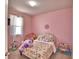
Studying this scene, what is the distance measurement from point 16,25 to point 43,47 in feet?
1.60

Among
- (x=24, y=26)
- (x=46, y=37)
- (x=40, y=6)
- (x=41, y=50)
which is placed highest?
(x=40, y=6)

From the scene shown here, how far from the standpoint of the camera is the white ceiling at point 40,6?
125 centimetres

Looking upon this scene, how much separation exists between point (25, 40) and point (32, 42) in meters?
0.10

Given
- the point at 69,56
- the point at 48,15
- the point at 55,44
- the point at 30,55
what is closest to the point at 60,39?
the point at 55,44

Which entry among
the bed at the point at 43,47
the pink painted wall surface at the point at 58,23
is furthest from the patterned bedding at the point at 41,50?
the pink painted wall surface at the point at 58,23

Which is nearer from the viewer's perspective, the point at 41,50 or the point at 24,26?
the point at 41,50

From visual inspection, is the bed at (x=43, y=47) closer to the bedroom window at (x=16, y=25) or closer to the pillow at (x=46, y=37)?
the pillow at (x=46, y=37)

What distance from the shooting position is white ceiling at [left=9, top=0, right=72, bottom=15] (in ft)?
4.09

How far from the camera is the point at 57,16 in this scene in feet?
4.19

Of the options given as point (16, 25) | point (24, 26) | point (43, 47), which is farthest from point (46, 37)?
point (16, 25)

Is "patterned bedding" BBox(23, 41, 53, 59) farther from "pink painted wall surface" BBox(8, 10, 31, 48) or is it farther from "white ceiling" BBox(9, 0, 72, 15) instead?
"white ceiling" BBox(9, 0, 72, 15)

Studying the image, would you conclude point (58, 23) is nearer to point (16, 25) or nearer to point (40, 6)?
point (40, 6)

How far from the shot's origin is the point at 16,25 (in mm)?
1457

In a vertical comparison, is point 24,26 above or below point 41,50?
above
